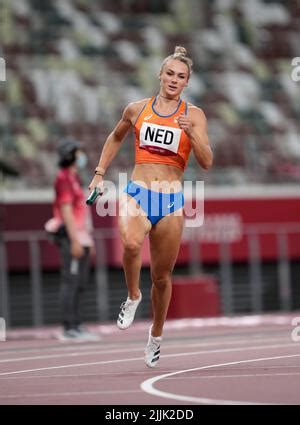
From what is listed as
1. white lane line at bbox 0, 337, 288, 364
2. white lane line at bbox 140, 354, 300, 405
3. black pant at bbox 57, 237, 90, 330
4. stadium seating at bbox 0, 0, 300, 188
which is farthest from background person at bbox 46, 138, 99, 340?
stadium seating at bbox 0, 0, 300, 188

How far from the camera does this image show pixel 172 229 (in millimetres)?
9367

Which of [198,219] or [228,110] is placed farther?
[228,110]

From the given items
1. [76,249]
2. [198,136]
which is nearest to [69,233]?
[76,249]

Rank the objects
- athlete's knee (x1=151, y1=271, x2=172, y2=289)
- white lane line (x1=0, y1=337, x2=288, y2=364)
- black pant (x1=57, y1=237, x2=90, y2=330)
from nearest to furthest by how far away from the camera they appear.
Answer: athlete's knee (x1=151, y1=271, x2=172, y2=289), white lane line (x1=0, y1=337, x2=288, y2=364), black pant (x1=57, y1=237, x2=90, y2=330)

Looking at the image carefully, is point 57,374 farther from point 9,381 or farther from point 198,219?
point 198,219

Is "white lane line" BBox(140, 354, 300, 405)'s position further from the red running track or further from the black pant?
the black pant

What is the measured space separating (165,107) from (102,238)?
9.69 metres

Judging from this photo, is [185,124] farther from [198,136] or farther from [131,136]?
[131,136]

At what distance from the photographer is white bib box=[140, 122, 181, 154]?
30.5ft

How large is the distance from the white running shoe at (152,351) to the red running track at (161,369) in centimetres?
7

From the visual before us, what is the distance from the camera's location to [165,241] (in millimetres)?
9352

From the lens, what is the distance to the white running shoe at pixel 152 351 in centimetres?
966

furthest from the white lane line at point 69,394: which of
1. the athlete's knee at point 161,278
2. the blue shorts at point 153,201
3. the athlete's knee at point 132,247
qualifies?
the blue shorts at point 153,201
